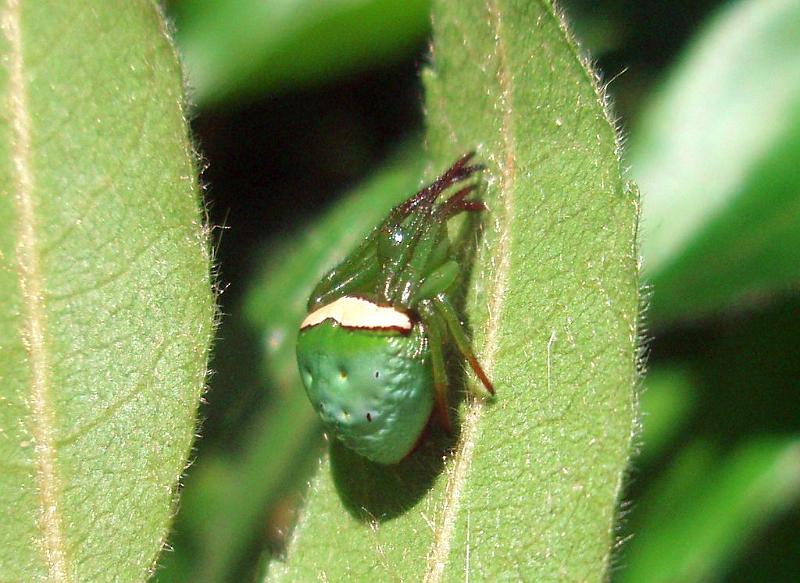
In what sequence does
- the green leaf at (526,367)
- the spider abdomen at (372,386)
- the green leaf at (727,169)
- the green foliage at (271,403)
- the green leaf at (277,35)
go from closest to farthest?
the green leaf at (526,367), the spider abdomen at (372,386), the green leaf at (727,169), the green foliage at (271,403), the green leaf at (277,35)

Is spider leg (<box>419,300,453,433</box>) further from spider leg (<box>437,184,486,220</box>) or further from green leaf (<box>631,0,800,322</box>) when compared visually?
green leaf (<box>631,0,800,322</box>)

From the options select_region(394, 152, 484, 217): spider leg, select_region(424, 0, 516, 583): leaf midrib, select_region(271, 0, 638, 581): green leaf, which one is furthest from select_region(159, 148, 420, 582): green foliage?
select_region(424, 0, 516, 583): leaf midrib

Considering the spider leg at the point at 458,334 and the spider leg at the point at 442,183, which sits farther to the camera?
the spider leg at the point at 442,183

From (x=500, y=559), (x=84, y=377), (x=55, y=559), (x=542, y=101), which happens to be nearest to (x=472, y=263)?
(x=542, y=101)

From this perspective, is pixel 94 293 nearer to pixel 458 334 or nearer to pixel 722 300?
pixel 458 334

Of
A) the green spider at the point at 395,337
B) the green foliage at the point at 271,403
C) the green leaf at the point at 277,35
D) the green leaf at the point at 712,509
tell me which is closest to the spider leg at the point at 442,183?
the green spider at the point at 395,337

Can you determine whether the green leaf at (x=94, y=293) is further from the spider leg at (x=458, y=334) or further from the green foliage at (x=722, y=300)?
the green foliage at (x=722, y=300)

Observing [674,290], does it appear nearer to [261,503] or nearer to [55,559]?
[261,503]
